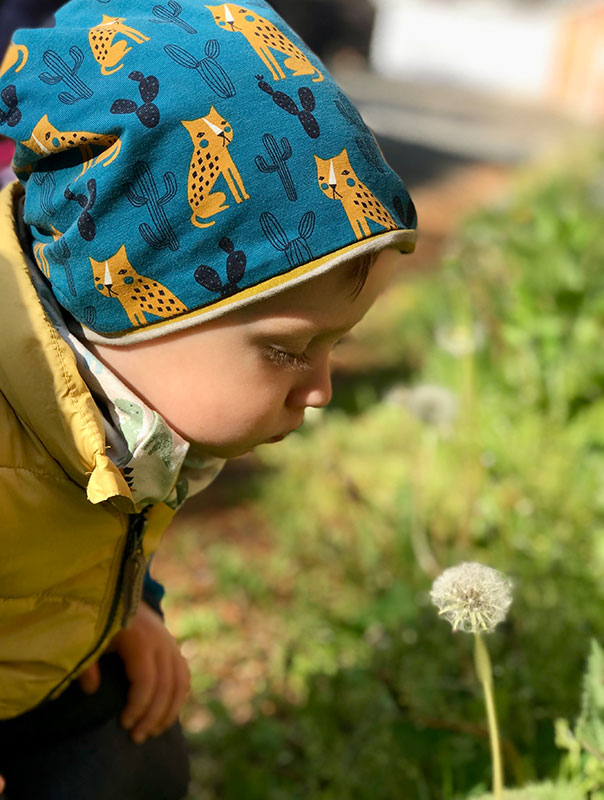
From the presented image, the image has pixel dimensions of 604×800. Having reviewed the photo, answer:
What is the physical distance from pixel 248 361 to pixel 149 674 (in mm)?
649

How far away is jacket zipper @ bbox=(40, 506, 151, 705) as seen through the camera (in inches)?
50.1

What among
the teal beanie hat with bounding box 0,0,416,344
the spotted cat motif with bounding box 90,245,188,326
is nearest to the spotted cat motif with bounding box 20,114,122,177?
the teal beanie hat with bounding box 0,0,416,344

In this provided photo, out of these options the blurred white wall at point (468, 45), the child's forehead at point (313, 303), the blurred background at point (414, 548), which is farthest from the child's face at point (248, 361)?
the blurred white wall at point (468, 45)

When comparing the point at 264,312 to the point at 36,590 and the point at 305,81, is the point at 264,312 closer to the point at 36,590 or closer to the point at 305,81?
the point at 305,81

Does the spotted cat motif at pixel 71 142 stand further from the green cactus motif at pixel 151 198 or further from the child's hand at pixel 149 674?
the child's hand at pixel 149 674

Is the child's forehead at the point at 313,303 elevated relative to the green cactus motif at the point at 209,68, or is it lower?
lower

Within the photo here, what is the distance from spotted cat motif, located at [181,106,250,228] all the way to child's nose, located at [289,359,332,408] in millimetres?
255

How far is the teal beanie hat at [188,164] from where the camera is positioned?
1.08 meters

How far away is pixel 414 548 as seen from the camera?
227 centimetres

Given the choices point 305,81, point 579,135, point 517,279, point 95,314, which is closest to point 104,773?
point 95,314

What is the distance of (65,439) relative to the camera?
3.59 feet

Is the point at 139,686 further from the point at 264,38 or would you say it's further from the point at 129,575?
the point at 264,38

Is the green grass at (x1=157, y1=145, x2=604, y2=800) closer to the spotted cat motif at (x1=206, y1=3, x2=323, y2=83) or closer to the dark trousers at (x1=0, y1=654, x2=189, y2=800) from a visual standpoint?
the dark trousers at (x1=0, y1=654, x2=189, y2=800)

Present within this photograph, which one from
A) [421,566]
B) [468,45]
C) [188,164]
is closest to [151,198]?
[188,164]
